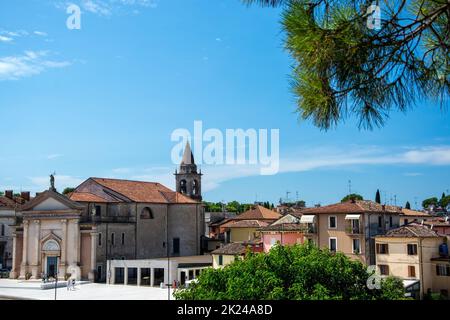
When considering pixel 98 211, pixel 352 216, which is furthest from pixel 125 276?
pixel 352 216

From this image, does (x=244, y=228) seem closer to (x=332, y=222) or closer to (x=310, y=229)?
(x=310, y=229)

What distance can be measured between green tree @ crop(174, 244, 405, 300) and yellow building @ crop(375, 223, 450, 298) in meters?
15.3

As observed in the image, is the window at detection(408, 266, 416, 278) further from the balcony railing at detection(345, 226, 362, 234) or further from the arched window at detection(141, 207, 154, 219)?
the arched window at detection(141, 207, 154, 219)

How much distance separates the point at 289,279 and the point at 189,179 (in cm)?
4223

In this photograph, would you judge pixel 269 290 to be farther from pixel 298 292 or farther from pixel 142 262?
pixel 142 262

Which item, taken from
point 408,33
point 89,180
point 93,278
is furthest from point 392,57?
point 89,180

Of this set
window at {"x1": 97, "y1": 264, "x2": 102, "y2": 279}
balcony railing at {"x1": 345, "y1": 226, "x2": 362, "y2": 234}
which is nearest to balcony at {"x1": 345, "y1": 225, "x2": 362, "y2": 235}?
balcony railing at {"x1": 345, "y1": 226, "x2": 362, "y2": 234}

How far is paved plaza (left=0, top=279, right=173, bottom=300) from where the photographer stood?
36.2 meters

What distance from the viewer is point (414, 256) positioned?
1385 inches

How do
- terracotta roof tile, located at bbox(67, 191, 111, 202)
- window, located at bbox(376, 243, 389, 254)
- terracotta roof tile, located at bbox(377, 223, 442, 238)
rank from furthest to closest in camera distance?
terracotta roof tile, located at bbox(67, 191, 111, 202), window, located at bbox(376, 243, 389, 254), terracotta roof tile, located at bbox(377, 223, 442, 238)

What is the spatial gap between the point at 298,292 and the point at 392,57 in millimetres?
12129

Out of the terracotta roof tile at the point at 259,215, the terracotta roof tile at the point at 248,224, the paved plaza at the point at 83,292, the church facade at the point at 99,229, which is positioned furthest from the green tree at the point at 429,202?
the paved plaza at the point at 83,292

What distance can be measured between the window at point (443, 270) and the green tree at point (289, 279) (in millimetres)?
15749
